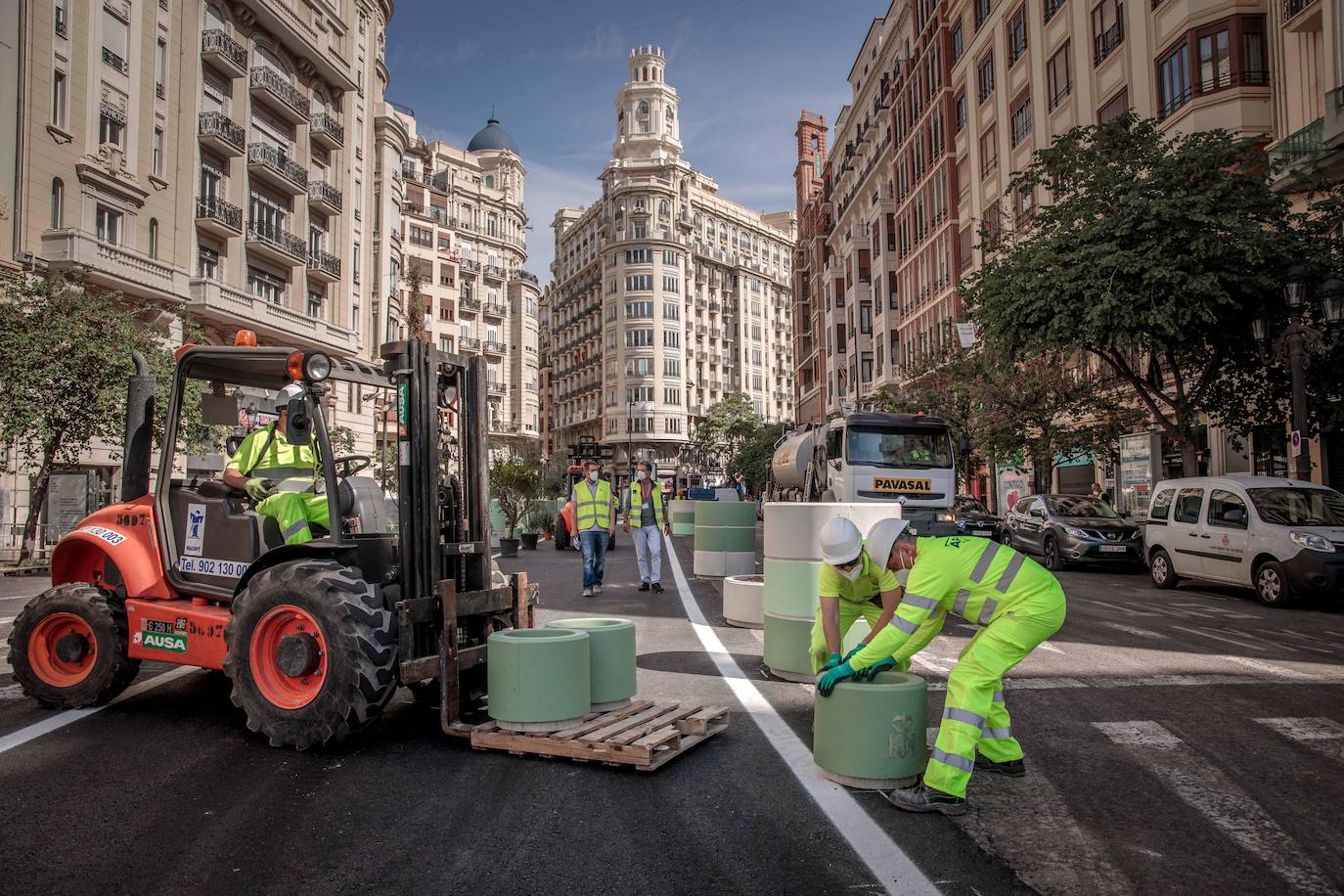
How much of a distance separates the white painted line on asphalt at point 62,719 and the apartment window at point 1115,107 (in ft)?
89.5

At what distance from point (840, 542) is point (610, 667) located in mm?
1679

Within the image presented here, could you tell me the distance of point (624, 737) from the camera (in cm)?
510

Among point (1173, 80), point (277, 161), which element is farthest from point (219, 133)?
point (1173, 80)

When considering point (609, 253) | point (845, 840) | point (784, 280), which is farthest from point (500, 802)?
point (784, 280)

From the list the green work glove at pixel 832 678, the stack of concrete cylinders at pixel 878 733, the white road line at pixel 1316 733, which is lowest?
the white road line at pixel 1316 733

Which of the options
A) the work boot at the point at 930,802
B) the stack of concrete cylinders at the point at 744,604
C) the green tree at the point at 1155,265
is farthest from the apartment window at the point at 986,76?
the work boot at the point at 930,802

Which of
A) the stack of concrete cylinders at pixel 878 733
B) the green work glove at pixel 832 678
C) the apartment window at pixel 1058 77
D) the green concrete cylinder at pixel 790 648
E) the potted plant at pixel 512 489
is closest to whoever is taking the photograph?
the stack of concrete cylinders at pixel 878 733

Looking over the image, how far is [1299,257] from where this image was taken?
15.8m

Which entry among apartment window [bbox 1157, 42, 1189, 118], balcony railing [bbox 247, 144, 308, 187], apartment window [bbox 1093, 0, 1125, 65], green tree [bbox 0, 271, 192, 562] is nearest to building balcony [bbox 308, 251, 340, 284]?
balcony railing [bbox 247, 144, 308, 187]

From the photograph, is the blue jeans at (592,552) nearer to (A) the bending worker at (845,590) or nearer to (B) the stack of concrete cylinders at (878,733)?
(A) the bending worker at (845,590)

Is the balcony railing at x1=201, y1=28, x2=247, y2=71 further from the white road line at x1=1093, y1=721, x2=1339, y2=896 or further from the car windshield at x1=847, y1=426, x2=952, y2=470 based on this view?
the white road line at x1=1093, y1=721, x2=1339, y2=896

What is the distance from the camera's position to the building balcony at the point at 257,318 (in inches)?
1198

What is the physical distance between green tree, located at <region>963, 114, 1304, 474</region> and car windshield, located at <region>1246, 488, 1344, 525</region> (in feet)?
11.7

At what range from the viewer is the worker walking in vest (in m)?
13.4
